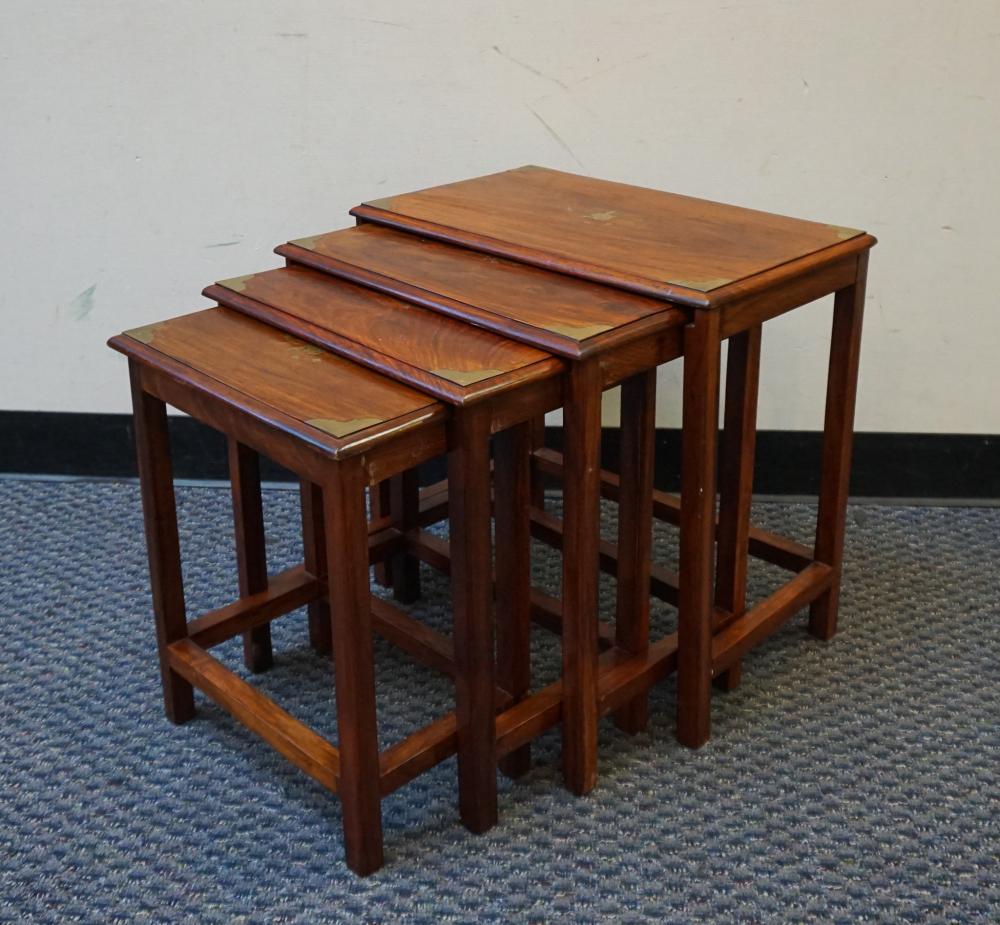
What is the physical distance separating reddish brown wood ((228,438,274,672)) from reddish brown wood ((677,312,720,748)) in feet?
1.52

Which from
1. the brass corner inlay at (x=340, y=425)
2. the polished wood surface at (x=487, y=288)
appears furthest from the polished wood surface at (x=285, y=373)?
the polished wood surface at (x=487, y=288)

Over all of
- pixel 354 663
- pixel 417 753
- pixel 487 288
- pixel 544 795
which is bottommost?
pixel 544 795

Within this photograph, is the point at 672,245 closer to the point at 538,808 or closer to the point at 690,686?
the point at 690,686

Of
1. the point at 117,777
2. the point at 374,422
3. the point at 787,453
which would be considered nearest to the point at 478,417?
the point at 374,422

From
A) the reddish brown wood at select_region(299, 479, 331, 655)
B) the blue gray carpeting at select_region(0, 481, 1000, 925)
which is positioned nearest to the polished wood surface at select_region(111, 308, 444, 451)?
the reddish brown wood at select_region(299, 479, 331, 655)

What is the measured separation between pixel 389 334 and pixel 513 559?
241 millimetres

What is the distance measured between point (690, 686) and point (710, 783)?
10cm

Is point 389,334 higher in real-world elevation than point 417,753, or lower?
higher

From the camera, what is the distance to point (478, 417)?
1.13m

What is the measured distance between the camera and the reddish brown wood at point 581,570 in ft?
3.91

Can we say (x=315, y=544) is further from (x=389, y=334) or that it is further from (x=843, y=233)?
(x=843, y=233)

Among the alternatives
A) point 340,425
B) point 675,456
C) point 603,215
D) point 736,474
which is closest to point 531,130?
point 603,215

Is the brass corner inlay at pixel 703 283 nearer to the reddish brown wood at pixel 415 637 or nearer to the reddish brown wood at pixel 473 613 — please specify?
the reddish brown wood at pixel 473 613

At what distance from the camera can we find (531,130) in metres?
1.79
